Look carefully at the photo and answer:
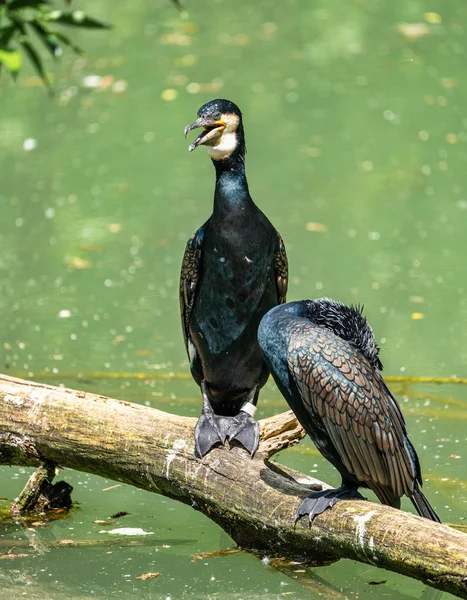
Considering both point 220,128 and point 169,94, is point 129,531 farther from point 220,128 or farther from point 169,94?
point 169,94

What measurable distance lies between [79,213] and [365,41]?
3.66 meters

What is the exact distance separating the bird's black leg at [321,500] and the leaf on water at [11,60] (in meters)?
1.52

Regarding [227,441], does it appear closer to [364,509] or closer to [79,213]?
[364,509]

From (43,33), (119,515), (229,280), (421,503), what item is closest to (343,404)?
(421,503)

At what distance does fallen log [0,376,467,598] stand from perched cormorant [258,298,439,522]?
142mm

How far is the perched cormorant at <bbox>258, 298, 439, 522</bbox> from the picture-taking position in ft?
11.2

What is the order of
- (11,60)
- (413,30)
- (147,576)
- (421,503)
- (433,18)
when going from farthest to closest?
(433,18), (413,30), (147,576), (421,503), (11,60)

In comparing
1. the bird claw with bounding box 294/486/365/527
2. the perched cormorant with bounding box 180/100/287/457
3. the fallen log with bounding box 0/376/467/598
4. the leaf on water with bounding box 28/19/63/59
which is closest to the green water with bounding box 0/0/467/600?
the fallen log with bounding box 0/376/467/598

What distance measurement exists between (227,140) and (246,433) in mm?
1043

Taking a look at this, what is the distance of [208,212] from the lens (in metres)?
7.67

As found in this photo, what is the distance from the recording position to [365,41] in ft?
33.5

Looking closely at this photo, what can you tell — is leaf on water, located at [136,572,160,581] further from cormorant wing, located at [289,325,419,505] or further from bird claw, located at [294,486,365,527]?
cormorant wing, located at [289,325,419,505]

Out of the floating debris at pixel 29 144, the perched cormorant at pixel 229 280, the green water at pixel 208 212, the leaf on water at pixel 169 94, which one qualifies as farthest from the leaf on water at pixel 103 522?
the leaf on water at pixel 169 94

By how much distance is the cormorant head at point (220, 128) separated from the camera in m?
4.03
